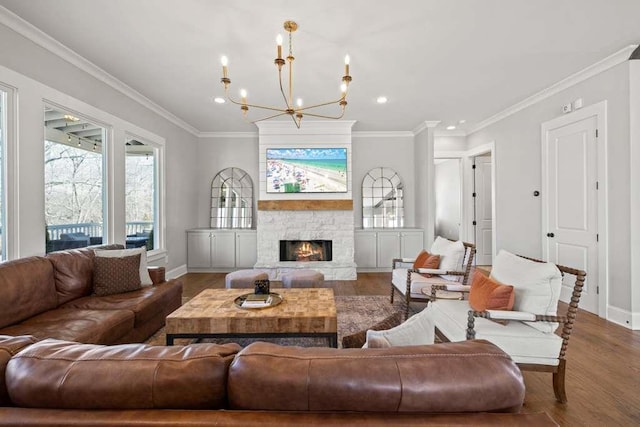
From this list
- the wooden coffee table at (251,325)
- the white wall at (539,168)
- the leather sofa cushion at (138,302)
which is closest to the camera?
the wooden coffee table at (251,325)

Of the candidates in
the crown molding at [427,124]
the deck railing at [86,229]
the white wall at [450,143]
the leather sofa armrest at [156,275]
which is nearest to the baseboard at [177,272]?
the deck railing at [86,229]

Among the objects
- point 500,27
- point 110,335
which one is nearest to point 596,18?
point 500,27

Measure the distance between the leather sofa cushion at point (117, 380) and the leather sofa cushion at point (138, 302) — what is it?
193 centimetres

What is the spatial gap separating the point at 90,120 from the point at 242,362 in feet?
12.7

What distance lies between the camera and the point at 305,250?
18.2 ft

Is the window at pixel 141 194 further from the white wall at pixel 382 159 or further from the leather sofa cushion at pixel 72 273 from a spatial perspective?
the white wall at pixel 382 159

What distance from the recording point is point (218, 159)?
6.20m

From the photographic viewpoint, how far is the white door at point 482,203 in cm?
621

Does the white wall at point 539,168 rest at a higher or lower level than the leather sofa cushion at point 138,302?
higher

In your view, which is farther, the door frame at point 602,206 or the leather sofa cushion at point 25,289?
the door frame at point 602,206

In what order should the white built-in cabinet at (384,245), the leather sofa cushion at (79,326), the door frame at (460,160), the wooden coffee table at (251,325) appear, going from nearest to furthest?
1. the leather sofa cushion at (79,326)
2. the wooden coffee table at (251,325)
3. the white built-in cabinet at (384,245)
4. the door frame at (460,160)

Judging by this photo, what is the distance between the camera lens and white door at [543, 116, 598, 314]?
3402mm

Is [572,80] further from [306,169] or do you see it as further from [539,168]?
[306,169]

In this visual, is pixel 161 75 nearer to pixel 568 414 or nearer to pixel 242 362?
pixel 242 362
